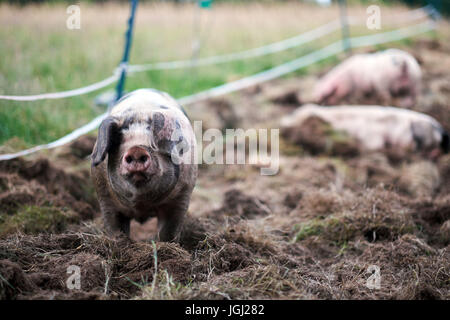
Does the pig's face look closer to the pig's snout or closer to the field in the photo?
the pig's snout

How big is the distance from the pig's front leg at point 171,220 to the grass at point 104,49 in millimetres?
2138

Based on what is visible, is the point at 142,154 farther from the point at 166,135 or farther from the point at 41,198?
the point at 41,198

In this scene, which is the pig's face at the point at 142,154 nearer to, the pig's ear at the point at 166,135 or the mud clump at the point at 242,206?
the pig's ear at the point at 166,135

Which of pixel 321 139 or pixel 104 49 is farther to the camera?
pixel 104 49

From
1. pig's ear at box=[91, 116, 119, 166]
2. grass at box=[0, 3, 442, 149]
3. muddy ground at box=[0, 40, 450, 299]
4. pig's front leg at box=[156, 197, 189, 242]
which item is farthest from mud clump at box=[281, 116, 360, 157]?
pig's ear at box=[91, 116, 119, 166]

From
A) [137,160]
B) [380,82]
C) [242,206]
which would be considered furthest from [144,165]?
[380,82]

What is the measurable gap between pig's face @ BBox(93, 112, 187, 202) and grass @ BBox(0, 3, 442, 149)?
2137mm

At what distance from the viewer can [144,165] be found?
2584 mm

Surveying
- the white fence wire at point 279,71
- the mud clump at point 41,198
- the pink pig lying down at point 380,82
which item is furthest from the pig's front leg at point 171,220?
the pink pig lying down at point 380,82

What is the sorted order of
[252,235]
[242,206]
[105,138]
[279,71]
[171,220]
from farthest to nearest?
[279,71] → [242,206] → [252,235] → [171,220] → [105,138]

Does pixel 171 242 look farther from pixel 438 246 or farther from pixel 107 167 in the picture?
pixel 438 246

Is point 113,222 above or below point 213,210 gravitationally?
above

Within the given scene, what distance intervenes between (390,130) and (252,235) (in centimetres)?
349

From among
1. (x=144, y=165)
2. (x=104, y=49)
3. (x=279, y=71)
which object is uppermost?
(x=104, y=49)
